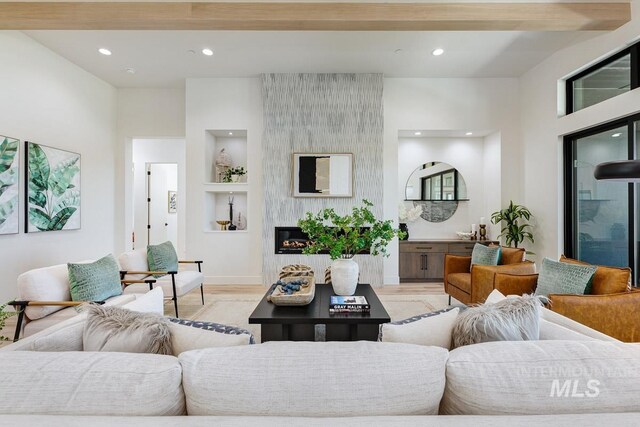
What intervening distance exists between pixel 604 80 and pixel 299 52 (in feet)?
11.6

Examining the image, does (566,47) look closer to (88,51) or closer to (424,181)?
(424,181)

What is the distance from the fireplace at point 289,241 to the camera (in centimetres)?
490

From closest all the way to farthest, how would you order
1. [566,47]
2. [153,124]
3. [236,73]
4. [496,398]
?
[496,398] → [566,47] → [236,73] → [153,124]

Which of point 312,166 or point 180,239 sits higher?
point 312,166

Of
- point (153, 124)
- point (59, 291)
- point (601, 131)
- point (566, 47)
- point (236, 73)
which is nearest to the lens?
point (59, 291)

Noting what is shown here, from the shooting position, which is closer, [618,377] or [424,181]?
[618,377]

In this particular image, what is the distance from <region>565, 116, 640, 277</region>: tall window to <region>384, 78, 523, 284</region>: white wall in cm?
94

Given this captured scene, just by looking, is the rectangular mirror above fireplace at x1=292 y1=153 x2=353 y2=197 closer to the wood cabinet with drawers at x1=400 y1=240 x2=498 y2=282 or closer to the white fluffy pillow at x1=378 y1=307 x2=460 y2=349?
the wood cabinet with drawers at x1=400 y1=240 x2=498 y2=282

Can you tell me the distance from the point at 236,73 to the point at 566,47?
4.35 metres

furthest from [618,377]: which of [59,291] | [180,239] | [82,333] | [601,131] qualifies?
[180,239]

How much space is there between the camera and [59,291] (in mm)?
2555

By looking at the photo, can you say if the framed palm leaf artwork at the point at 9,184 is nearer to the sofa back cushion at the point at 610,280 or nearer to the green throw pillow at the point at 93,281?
the green throw pillow at the point at 93,281

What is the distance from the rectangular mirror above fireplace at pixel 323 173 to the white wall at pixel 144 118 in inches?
84.2

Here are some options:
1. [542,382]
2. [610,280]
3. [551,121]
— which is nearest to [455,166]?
[551,121]
